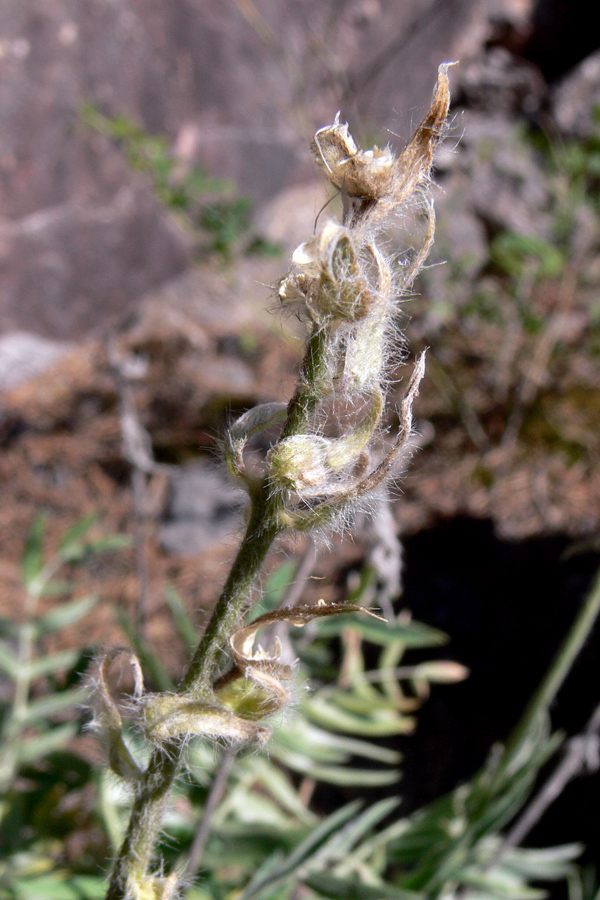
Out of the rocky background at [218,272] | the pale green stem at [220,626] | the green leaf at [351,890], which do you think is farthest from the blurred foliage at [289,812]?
the rocky background at [218,272]

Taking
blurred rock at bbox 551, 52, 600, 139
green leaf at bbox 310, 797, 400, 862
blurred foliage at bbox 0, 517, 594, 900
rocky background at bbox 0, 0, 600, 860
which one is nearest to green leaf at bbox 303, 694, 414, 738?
blurred foliage at bbox 0, 517, 594, 900

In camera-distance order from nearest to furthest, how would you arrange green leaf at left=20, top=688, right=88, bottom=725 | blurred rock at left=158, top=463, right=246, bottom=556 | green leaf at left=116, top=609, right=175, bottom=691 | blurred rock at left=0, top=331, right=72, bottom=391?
green leaf at left=116, top=609, right=175, bottom=691 < green leaf at left=20, top=688, right=88, bottom=725 < blurred rock at left=158, top=463, right=246, bottom=556 < blurred rock at left=0, top=331, right=72, bottom=391

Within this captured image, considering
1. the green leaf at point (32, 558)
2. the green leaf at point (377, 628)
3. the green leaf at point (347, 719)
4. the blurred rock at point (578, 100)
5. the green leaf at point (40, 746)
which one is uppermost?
the blurred rock at point (578, 100)

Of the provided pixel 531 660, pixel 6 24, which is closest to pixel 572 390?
pixel 531 660

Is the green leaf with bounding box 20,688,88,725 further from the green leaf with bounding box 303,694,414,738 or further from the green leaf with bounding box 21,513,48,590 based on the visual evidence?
the green leaf with bounding box 303,694,414,738

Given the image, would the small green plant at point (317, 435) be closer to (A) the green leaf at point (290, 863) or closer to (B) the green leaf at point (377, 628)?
(A) the green leaf at point (290, 863)

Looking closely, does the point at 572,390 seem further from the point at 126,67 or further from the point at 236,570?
the point at 236,570

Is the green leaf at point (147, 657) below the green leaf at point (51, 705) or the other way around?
the other way around

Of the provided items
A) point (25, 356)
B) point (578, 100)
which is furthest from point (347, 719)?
point (578, 100)
